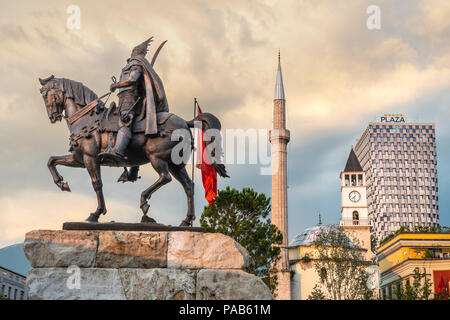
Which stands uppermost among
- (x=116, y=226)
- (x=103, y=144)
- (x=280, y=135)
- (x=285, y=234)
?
(x=280, y=135)

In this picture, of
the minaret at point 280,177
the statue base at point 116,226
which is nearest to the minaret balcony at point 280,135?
the minaret at point 280,177

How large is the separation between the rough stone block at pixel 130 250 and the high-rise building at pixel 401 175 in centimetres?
12075

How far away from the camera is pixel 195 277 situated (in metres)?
8.52

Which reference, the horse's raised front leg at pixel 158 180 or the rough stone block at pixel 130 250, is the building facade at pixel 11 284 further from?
the rough stone block at pixel 130 250

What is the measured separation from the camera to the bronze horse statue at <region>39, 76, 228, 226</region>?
378 inches

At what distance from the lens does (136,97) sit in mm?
10039

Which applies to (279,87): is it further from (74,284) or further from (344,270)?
(74,284)

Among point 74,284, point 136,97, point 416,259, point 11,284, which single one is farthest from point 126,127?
point 11,284

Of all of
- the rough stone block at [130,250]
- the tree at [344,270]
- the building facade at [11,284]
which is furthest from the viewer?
the building facade at [11,284]

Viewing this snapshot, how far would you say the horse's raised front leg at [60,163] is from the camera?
9680 millimetres

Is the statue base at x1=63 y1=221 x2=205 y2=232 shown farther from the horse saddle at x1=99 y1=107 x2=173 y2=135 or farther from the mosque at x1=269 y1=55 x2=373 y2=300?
the mosque at x1=269 y1=55 x2=373 y2=300

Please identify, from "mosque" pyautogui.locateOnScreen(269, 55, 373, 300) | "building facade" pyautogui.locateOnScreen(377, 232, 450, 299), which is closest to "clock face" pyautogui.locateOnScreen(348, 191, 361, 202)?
"mosque" pyautogui.locateOnScreen(269, 55, 373, 300)

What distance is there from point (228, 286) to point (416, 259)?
40558mm

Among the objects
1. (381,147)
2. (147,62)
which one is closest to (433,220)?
(381,147)
